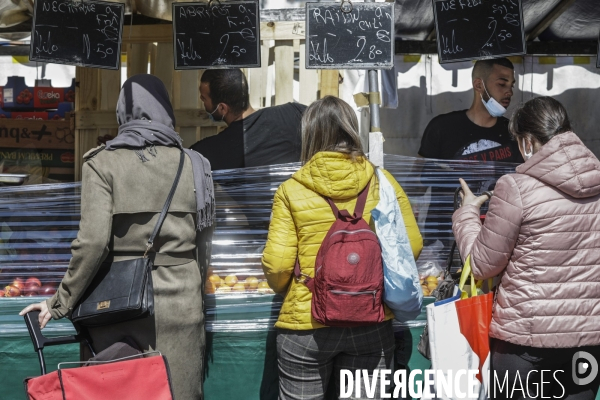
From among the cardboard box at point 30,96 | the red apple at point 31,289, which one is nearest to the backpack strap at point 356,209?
the red apple at point 31,289

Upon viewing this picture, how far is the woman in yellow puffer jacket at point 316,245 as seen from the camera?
3.13m

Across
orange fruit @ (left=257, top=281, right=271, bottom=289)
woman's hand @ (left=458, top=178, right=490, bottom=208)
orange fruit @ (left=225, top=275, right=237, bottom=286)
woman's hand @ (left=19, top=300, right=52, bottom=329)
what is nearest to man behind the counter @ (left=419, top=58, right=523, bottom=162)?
woman's hand @ (left=458, top=178, right=490, bottom=208)

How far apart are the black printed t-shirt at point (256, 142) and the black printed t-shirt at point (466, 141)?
3.44 ft

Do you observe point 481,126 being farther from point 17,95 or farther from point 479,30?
point 17,95

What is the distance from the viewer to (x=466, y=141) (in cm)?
479

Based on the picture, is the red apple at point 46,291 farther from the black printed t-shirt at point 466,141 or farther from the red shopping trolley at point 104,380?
the black printed t-shirt at point 466,141

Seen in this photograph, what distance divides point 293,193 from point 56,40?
1908 millimetres

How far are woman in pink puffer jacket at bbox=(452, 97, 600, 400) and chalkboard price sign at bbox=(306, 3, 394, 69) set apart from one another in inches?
46.9

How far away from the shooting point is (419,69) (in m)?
6.00

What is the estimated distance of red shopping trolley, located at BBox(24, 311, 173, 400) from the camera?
274 cm

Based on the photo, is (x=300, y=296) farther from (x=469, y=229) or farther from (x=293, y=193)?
(x=469, y=229)

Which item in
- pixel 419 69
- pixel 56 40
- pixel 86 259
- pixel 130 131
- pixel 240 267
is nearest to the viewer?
pixel 86 259

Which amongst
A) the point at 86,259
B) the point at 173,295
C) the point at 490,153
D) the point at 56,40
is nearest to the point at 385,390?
the point at 173,295

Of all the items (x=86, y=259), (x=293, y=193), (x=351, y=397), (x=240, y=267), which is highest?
(x=293, y=193)
